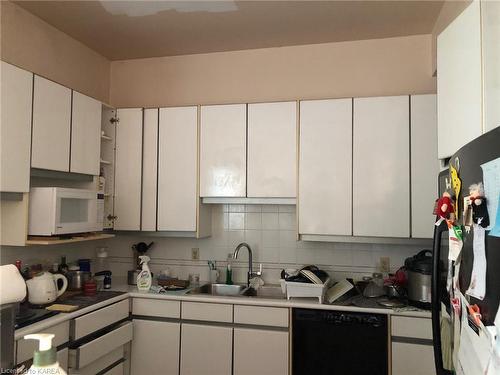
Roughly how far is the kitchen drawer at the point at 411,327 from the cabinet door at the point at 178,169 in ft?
5.13

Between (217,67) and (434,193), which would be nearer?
(434,193)

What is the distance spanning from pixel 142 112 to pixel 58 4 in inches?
36.0

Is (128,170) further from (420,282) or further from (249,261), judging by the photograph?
(420,282)

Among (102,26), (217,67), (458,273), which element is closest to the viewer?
(458,273)

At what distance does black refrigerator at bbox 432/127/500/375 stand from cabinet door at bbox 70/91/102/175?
7.53 ft

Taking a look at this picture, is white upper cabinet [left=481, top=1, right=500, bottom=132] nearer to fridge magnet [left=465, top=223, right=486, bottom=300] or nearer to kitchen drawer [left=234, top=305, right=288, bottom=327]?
fridge magnet [left=465, top=223, right=486, bottom=300]

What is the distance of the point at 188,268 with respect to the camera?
3.21m

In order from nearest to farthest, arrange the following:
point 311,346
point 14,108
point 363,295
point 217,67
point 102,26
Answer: point 14,108 → point 311,346 → point 363,295 → point 102,26 → point 217,67


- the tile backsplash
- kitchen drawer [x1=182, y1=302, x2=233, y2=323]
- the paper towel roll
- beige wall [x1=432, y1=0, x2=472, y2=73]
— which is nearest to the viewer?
the paper towel roll

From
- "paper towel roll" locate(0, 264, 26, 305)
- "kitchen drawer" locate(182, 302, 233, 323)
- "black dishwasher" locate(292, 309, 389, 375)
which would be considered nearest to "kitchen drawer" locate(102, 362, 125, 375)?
"kitchen drawer" locate(182, 302, 233, 323)

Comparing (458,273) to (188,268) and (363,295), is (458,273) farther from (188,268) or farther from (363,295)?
(188,268)

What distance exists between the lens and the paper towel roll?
96 centimetres

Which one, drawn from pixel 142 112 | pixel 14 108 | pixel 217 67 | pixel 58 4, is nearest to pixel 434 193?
pixel 217 67

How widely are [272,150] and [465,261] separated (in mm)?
1968
